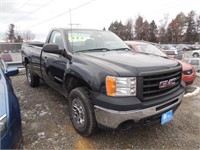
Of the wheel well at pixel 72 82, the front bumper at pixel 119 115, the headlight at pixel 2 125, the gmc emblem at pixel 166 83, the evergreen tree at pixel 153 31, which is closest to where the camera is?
the headlight at pixel 2 125

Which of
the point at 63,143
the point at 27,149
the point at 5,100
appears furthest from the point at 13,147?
the point at 63,143

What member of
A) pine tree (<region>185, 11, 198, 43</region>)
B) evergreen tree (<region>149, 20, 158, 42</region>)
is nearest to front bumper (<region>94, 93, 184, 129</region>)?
evergreen tree (<region>149, 20, 158, 42</region>)

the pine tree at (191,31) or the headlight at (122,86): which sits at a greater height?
the pine tree at (191,31)

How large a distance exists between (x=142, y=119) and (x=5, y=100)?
5.63 ft

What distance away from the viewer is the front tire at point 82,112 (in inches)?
109

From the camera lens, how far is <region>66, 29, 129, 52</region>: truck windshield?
3.65 meters

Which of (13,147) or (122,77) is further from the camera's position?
(122,77)

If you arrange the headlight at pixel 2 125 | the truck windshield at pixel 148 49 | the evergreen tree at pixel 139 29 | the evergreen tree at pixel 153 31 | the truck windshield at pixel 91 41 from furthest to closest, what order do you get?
the evergreen tree at pixel 139 29 → the evergreen tree at pixel 153 31 → the truck windshield at pixel 148 49 → the truck windshield at pixel 91 41 → the headlight at pixel 2 125

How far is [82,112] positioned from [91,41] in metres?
1.54

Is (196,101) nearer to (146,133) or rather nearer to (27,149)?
(146,133)

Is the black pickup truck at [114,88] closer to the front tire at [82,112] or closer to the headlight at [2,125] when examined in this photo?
the front tire at [82,112]

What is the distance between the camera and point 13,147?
2023mm

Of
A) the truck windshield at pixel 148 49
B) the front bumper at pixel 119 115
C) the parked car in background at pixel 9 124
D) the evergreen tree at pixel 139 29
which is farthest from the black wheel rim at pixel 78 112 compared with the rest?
the evergreen tree at pixel 139 29

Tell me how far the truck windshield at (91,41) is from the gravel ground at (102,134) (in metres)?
1.44
